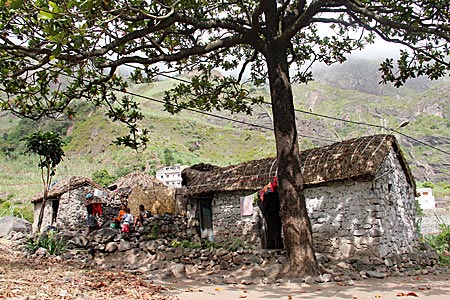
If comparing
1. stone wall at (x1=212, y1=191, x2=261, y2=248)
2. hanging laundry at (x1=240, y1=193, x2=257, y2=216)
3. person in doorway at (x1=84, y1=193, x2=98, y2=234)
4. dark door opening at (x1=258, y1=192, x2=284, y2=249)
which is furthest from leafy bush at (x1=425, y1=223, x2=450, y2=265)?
person in doorway at (x1=84, y1=193, x2=98, y2=234)

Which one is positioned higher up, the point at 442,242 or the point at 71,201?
the point at 71,201

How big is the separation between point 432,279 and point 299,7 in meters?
7.27

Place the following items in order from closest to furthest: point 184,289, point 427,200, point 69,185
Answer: point 184,289, point 69,185, point 427,200

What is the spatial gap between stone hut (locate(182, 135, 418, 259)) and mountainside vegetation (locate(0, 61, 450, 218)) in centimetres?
3094

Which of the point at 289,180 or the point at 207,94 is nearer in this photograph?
the point at 289,180


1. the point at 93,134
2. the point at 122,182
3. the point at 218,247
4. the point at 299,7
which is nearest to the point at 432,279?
the point at 218,247

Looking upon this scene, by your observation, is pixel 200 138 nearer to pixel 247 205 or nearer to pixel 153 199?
pixel 153 199

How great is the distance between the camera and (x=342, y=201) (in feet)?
39.2

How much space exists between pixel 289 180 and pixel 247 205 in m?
5.31

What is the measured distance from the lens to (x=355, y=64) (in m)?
165

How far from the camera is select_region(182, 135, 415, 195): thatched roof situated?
1156 centimetres

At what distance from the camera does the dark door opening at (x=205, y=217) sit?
1629cm

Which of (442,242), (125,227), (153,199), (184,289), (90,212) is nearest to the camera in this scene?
(184,289)

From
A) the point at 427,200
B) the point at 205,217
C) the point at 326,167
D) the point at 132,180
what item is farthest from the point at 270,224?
the point at 427,200
